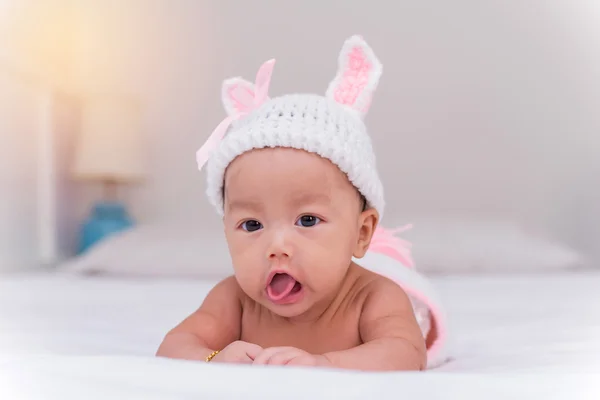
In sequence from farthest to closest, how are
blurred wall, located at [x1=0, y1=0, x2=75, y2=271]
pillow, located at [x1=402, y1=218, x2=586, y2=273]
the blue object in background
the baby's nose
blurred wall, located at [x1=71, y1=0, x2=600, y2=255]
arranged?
1. the blue object in background
2. blurred wall, located at [x1=71, y1=0, x2=600, y2=255]
3. blurred wall, located at [x1=0, y1=0, x2=75, y2=271]
4. pillow, located at [x1=402, y1=218, x2=586, y2=273]
5. the baby's nose

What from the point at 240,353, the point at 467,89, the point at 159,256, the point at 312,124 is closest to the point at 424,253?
the point at 467,89

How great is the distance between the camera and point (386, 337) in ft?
2.50

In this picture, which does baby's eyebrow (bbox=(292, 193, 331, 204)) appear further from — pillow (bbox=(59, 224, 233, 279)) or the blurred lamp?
the blurred lamp

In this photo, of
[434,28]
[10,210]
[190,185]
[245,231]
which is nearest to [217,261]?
[190,185]

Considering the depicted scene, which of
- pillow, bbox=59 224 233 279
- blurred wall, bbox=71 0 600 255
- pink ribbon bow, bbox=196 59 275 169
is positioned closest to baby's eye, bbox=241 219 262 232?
pink ribbon bow, bbox=196 59 275 169

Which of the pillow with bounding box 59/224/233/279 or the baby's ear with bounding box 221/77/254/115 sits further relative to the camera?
the pillow with bounding box 59/224/233/279

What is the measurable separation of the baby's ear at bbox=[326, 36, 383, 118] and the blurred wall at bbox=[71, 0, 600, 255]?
1516mm

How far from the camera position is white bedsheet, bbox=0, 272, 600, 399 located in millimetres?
462

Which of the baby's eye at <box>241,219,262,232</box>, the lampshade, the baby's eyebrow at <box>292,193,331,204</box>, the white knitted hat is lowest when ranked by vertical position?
the baby's eye at <box>241,219,262,232</box>

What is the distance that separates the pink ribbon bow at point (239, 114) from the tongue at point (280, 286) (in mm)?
216

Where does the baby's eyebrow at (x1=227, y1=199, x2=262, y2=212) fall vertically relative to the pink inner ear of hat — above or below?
below

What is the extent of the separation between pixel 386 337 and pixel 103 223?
6.62 ft

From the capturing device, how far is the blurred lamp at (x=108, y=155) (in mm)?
2578

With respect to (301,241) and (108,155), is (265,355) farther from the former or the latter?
(108,155)
